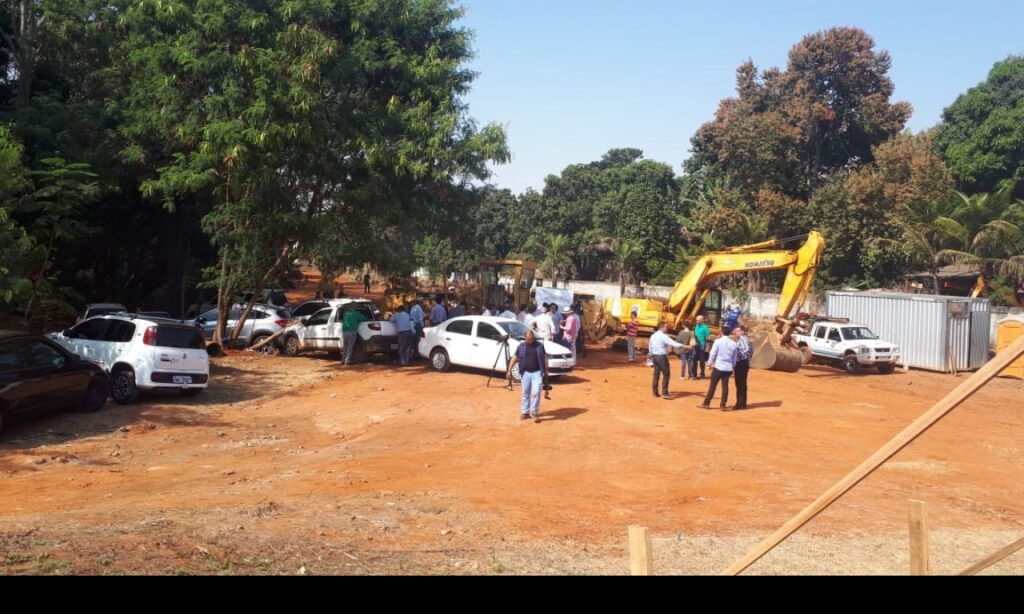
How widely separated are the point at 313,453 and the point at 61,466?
11.1 feet

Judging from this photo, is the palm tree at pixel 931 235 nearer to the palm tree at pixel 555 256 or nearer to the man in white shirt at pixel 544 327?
the man in white shirt at pixel 544 327

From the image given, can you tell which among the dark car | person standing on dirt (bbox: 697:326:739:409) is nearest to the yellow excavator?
person standing on dirt (bbox: 697:326:739:409)

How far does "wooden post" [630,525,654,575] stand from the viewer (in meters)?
3.98

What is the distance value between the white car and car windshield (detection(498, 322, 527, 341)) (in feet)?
22.8

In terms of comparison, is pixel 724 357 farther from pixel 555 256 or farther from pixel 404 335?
pixel 555 256

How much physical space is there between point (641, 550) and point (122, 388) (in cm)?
1423

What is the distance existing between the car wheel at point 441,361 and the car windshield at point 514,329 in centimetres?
174

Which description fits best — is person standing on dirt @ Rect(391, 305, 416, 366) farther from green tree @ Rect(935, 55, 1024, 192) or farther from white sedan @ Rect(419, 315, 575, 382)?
green tree @ Rect(935, 55, 1024, 192)

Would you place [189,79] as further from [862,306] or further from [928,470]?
[862,306]

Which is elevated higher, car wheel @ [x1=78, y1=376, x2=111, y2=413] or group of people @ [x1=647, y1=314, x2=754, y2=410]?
group of people @ [x1=647, y1=314, x2=754, y2=410]

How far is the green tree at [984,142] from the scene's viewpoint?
4453 centimetres

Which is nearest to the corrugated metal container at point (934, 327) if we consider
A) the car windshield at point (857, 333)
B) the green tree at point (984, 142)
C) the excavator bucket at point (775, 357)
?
the car windshield at point (857, 333)

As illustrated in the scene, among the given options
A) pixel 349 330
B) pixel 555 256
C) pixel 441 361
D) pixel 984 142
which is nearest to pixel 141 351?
pixel 349 330
